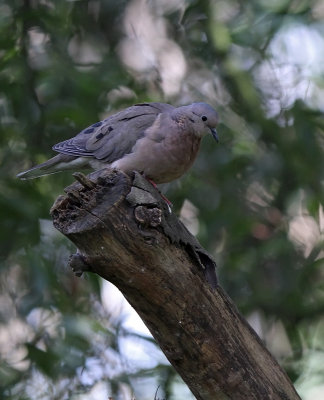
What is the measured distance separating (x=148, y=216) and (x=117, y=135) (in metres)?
1.19

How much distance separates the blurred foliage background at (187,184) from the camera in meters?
4.09

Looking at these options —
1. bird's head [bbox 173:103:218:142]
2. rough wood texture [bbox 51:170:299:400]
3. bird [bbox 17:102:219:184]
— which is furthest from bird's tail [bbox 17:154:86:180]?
rough wood texture [bbox 51:170:299:400]

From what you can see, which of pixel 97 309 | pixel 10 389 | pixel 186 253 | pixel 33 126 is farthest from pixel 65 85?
pixel 186 253

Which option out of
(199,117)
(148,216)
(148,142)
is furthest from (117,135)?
(148,216)

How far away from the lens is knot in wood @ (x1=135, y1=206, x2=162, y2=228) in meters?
2.44

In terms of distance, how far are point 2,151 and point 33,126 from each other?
8.8 inches

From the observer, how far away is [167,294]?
8.23ft

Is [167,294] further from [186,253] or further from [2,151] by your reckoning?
[2,151]

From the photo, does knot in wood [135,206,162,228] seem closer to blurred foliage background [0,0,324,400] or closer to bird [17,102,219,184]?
bird [17,102,219,184]

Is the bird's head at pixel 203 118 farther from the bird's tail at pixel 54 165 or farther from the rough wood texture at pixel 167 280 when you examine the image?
the rough wood texture at pixel 167 280

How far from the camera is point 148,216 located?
2455 mm

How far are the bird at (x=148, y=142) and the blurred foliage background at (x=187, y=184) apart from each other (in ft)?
1.77

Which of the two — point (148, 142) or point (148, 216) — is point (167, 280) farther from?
point (148, 142)

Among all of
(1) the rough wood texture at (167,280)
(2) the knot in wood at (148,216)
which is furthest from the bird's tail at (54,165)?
(2) the knot in wood at (148,216)
